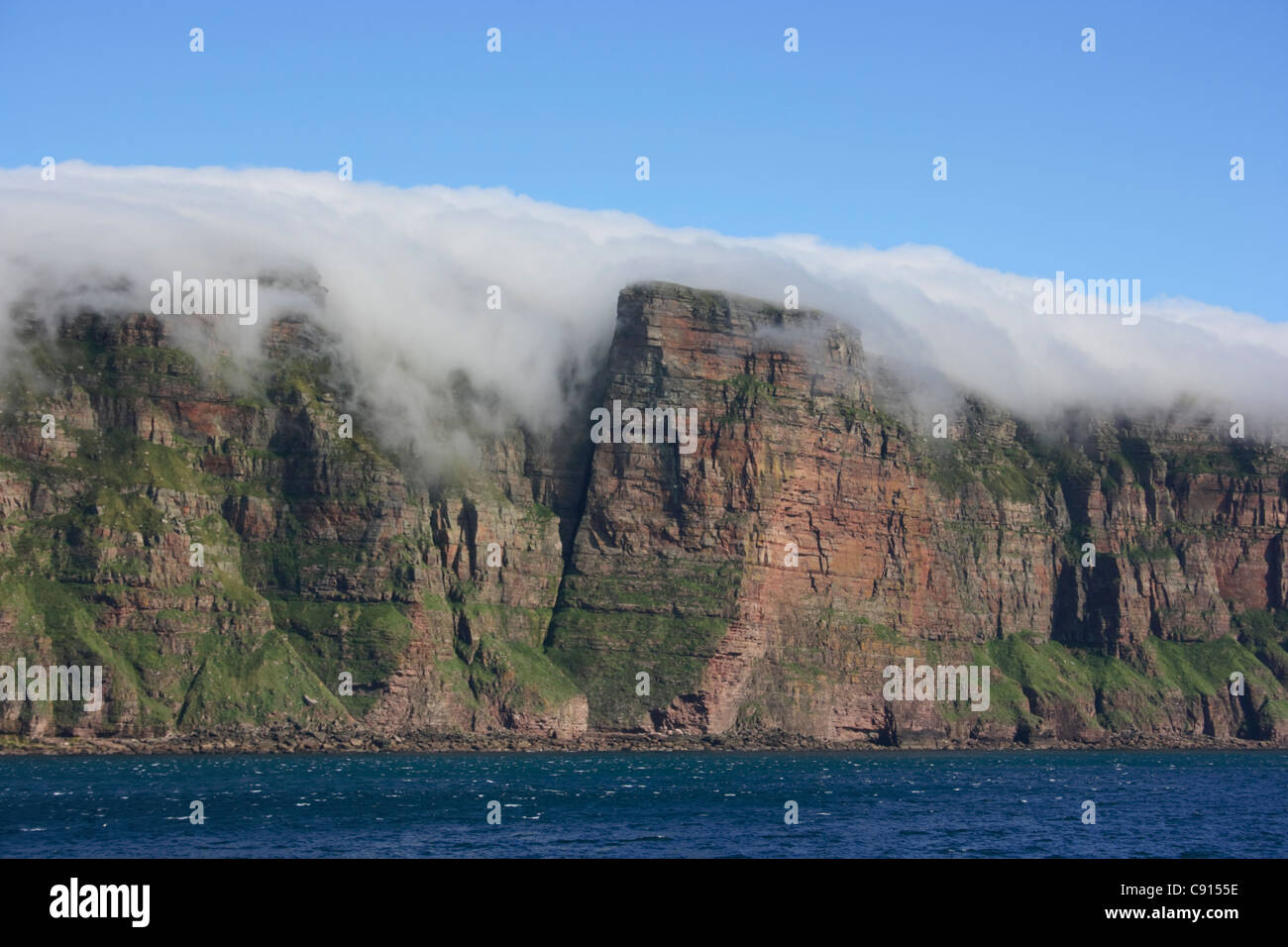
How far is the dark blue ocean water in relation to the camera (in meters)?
104

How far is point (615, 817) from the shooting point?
12669cm

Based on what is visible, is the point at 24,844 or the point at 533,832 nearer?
the point at 24,844

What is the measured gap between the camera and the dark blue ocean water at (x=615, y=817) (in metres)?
104

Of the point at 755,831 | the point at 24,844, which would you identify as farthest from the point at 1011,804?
the point at 24,844
